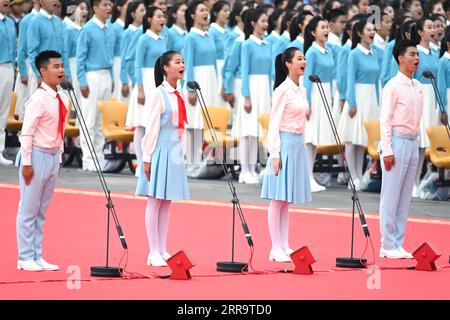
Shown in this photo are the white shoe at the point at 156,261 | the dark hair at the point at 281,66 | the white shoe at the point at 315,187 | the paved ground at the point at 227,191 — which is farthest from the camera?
the white shoe at the point at 315,187

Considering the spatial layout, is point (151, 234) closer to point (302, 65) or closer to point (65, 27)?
point (302, 65)

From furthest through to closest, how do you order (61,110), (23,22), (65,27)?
(65,27) → (23,22) → (61,110)

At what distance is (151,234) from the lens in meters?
11.3

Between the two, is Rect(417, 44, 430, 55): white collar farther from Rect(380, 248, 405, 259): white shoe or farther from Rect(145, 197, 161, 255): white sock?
Rect(145, 197, 161, 255): white sock

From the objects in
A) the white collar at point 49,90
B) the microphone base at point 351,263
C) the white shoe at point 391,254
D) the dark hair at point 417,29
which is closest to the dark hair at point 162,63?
the white collar at point 49,90

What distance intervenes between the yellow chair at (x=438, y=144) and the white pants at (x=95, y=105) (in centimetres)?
429

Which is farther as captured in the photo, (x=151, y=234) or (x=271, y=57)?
(x=271, y=57)

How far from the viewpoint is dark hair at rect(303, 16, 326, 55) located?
16.5m

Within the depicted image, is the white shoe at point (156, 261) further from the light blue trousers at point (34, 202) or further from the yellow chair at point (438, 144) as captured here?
the yellow chair at point (438, 144)

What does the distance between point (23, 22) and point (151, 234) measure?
22.3 feet

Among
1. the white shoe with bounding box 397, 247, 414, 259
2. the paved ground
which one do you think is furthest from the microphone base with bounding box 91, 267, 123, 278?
the paved ground

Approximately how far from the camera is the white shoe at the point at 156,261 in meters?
11.2

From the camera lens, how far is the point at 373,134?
54.1ft
